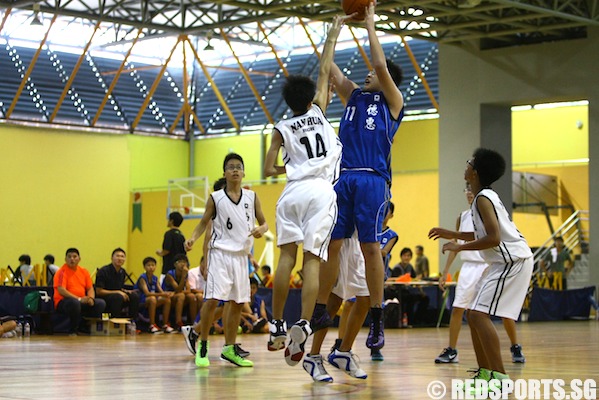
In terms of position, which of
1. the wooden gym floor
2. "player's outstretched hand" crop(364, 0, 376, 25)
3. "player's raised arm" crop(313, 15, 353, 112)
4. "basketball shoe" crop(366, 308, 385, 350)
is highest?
"player's outstretched hand" crop(364, 0, 376, 25)

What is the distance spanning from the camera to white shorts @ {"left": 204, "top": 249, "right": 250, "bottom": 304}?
9.03 meters

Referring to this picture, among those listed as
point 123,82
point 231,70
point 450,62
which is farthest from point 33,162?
point 450,62

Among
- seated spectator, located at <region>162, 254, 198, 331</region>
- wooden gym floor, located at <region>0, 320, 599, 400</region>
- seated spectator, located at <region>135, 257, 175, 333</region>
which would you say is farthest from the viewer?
seated spectator, located at <region>162, 254, 198, 331</region>

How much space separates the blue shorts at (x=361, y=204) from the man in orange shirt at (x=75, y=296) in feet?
29.4

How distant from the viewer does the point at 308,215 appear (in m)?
6.95

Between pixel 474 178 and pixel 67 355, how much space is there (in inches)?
201

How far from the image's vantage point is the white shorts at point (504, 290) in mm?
6547

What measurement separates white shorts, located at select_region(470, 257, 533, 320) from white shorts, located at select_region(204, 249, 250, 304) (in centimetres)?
285

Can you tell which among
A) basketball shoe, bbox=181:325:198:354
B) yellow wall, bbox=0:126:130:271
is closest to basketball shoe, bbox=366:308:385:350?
basketball shoe, bbox=181:325:198:354

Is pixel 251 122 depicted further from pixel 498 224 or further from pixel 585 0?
pixel 498 224

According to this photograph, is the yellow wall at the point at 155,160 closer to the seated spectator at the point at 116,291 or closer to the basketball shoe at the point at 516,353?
the seated spectator at the point at 116,291

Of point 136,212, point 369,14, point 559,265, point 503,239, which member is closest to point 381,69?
point 369,14

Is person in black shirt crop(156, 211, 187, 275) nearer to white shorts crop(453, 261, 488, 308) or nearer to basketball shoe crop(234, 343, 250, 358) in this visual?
white shorts crop(453, 261, 488, 308)

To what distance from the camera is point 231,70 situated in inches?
1374
